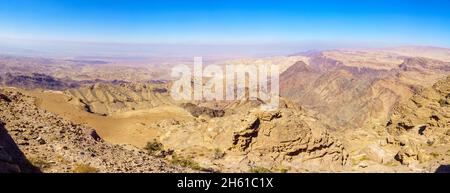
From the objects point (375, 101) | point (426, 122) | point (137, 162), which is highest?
point (137, 162)

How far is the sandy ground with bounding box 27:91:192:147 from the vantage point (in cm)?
3664

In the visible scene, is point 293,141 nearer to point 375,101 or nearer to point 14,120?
point 14,120

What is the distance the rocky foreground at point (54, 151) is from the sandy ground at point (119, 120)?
12871mm

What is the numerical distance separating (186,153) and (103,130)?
16.2m

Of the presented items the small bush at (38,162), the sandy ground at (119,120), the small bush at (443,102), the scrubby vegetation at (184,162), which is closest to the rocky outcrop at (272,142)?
the scrubby vegetation at (184,162)

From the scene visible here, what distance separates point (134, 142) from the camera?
115ft

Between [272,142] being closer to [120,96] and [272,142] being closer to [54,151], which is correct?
[54,151]

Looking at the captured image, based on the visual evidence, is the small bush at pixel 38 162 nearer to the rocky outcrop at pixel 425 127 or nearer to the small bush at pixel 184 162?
the small bush at pixel 184 162

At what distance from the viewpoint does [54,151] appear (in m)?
17.2

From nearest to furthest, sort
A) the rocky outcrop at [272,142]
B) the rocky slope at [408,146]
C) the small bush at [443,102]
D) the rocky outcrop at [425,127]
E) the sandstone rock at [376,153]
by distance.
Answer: the rocky slope at [408,146]
the rocky outcrop at [272,142]
the rocky outcrop at [425,127]
the sandstone rock at [376,153]
the small bush at [443,102]

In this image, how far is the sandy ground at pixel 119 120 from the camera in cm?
3664

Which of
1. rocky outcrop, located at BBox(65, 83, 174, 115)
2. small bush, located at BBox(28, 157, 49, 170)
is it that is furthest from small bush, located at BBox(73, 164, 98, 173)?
rocky outcrop, located at BBox(65, 83, 174, 115)

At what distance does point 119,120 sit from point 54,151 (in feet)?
90.0
